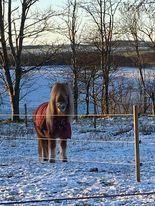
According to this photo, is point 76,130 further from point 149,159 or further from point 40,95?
point 40,95

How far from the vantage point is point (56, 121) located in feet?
34.9

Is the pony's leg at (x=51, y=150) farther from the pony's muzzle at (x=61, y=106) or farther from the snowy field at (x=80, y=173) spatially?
the pony's muzzle at (x=61, y=106)

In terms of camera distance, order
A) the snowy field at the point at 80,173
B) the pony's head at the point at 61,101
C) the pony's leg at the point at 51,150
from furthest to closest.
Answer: the pony's leg at the point at 51,150
the pony's head at the point at 61,101
the snowy field at the point at 80,173

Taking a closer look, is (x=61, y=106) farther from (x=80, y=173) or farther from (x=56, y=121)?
(x=80, y=173)

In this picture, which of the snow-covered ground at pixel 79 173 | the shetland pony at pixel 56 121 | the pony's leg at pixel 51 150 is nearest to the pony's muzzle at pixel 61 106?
the shetland pony at pixel 56 121

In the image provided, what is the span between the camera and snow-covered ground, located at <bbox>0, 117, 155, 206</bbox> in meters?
7.34

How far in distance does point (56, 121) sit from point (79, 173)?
74.4 inches

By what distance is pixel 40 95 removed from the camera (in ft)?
148

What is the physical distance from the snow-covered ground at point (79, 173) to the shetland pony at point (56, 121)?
30 cm

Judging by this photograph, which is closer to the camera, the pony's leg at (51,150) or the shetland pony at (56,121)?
the shetland pony at (56,121)

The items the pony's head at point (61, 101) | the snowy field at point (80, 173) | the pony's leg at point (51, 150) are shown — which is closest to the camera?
the snowy field at point (80, 173)

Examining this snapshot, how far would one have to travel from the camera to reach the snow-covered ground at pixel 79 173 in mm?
7336

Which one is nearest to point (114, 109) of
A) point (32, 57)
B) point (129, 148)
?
point (32, 57)

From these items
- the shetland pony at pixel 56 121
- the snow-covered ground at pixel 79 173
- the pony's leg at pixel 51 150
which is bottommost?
the snow-covered ground at pixel 79 173
